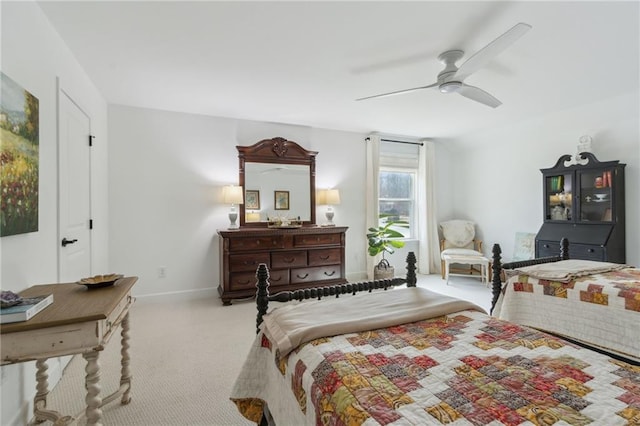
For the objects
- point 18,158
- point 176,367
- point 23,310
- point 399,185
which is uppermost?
point 399,185

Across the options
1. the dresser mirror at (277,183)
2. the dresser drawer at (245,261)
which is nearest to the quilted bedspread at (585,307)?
the dresser drawer at (245,261)

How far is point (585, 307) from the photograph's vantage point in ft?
7.02

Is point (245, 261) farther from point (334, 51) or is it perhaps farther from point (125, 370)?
point (334, 51)

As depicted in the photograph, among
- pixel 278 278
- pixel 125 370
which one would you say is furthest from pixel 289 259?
pixel 125 370

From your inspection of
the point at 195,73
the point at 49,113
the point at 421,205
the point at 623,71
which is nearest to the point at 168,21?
the point at 195,73

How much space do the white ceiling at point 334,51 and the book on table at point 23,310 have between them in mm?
1837

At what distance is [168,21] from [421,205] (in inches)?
183

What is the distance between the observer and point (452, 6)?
6.40ft

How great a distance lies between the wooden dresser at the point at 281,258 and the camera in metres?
3.72

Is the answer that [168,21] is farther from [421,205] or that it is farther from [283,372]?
[421,205]

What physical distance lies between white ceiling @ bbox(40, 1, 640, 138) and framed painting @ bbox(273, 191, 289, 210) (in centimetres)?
116

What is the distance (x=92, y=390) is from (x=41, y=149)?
5.10ft

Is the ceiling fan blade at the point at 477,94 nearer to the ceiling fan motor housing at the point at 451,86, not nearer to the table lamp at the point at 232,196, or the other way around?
the ceiling fan motor housing at the point at 451,86

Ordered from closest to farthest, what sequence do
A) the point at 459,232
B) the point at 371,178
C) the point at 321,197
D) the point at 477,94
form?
the point at 477,94, the point at 321,197, the point at 371,178, the point at 459,232
